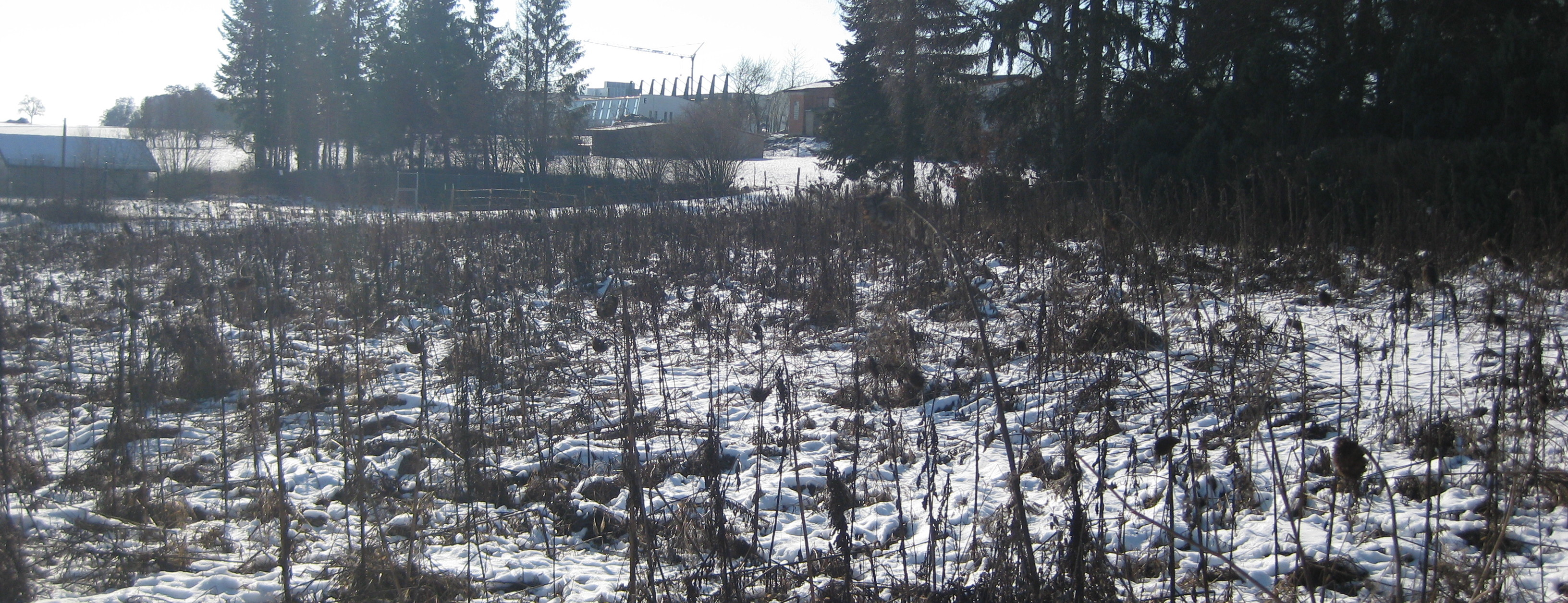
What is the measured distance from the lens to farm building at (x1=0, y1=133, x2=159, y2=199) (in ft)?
74.9

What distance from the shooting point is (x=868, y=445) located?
13.8 feet

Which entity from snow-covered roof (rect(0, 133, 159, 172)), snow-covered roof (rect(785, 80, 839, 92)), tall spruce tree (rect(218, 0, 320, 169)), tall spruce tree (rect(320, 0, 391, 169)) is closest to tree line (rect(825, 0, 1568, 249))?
tall spruce tree (rect(320, 0, 391, 169))

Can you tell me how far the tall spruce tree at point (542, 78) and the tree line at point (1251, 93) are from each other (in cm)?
2043

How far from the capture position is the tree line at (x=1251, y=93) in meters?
7.30

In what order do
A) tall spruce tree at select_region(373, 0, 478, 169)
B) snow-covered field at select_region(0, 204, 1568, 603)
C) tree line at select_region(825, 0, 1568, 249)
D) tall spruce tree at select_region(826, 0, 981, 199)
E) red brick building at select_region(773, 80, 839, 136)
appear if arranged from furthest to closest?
1. red brick building at select_region(773, 80, 839, 136)
2. tall spruce tree at select_region(373, 0, 478, 169)
3. tall spruce tree at select_region(826, 0, 981, 199)
4. tree line at select_region(825, 0, 1568, 249)
5. snow-covered field at select_region(0, 204, 1568, 603)

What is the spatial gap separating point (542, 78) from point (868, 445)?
112 ft

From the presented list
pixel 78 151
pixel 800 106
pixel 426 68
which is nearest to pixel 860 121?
pixel 426 68

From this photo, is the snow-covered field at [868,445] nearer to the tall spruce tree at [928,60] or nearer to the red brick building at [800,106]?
the tall spruce tree at [928,60]

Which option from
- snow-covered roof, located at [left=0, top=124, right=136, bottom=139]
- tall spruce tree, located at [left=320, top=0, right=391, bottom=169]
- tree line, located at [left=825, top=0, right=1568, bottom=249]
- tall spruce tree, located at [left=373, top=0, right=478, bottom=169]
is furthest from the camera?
snow-covered roof, located at [left=0, top=124, right=136, bottom=139]

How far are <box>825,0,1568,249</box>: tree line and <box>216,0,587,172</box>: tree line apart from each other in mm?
20880

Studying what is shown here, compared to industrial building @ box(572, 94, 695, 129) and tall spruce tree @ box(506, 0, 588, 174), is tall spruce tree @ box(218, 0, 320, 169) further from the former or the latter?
industrial building @ box(572, 94, 695, 129)

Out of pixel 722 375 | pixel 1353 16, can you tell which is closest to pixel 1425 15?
pixel 1353 16

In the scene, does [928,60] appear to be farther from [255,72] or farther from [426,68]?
[255,72]

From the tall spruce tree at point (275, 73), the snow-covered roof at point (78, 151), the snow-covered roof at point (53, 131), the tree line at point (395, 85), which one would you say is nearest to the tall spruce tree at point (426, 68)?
the tree line at point (395, 85)
